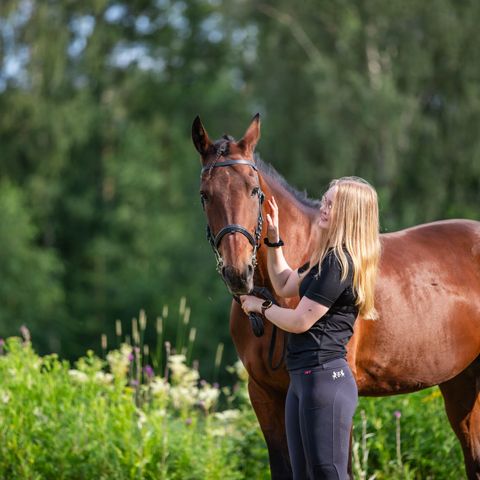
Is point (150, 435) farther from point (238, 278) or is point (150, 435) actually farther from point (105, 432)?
point (238, 278)

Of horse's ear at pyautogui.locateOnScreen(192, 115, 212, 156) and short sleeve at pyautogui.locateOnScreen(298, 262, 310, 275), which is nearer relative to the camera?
short sleeve at pyautogui.locateOnScreen(298, 262, 310, 275)

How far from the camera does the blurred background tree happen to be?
18.1m

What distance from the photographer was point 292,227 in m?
4.30

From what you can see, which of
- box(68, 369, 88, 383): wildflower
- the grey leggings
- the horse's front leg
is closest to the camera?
the grey leggings

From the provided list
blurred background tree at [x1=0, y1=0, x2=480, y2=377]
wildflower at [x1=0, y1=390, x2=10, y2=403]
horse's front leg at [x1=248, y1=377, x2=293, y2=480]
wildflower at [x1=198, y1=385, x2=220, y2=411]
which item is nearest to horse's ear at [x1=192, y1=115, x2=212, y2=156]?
horse's front leg at [x1=248, y1=377, x2=293, y2=480]

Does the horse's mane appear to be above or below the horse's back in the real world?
above

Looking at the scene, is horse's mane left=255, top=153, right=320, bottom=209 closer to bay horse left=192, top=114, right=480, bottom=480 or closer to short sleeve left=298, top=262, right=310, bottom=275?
bay horse left=192, top=114, right=480, bottom=480

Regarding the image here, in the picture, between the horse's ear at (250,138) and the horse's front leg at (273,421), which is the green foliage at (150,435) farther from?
the horse's ear at (250,138)

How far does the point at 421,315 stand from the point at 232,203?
143 centimetres

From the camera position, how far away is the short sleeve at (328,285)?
3.45 m

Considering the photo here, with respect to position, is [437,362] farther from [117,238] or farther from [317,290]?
[117,238]

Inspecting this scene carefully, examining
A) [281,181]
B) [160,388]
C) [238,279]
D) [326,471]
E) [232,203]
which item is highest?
[281,181]

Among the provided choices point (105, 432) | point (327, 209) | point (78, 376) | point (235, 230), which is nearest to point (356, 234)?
point (327, 209)

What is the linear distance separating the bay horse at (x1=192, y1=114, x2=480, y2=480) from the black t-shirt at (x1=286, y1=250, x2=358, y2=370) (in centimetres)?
31
